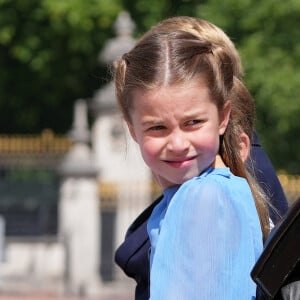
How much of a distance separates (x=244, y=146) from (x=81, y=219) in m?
16.4

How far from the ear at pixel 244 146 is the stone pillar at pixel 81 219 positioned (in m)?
16.2

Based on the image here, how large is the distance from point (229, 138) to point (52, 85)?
20869 mm

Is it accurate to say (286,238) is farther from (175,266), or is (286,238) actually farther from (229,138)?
(229,138)

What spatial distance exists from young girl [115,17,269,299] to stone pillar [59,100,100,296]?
16257 mm

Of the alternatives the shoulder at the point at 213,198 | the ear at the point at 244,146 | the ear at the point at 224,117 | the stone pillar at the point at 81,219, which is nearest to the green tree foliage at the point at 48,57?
the stone pillar at the point at 81,219

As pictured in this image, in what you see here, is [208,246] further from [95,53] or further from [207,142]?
[95,53]

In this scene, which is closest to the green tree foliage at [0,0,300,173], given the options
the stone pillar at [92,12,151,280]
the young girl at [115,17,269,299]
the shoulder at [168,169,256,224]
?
the stone pillar at [92,12,151,280]

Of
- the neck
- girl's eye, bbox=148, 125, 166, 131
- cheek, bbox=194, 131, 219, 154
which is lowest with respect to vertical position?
the neck

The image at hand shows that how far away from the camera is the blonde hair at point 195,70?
2.39 metres

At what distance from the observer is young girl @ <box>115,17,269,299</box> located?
2248 mm

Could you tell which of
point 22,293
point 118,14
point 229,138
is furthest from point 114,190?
point 229,138

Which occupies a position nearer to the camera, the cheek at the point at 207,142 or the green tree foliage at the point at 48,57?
the cheek at the point at 207,142

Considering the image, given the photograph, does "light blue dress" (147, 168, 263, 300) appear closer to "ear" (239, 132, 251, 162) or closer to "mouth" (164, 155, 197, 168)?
"mouth" (164, 155, 197, 168)

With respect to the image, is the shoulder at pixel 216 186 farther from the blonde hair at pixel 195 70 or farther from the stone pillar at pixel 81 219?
the stone pillar at pixel 81 219
